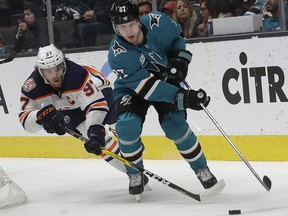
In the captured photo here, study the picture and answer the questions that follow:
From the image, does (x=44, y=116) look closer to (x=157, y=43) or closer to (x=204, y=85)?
(x=157, y=43)

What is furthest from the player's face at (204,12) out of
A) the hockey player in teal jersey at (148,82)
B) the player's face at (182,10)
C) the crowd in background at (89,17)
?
the hockey player in teal jersey at (148,82)

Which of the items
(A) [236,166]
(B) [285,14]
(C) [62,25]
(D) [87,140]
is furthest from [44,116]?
(C) [62,25]

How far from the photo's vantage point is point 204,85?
6156mm

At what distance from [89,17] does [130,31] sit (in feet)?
8.05

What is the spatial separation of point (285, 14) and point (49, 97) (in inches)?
71.8

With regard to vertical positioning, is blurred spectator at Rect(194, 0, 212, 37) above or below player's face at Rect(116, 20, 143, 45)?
below

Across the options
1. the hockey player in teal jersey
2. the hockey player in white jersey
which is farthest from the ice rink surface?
the hockey player in white jersey

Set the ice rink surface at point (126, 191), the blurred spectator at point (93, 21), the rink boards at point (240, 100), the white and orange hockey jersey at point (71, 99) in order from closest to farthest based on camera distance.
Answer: the ice rink surface at point (126, 191)
the white and orange hockey jersey at point (71, 99)
the rink boards at point (240, 100)
the blurred spectator at point (93, 21)

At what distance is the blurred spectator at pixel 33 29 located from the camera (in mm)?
7139

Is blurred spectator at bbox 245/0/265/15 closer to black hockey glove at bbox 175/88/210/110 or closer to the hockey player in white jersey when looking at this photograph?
the hockey player in white jersey

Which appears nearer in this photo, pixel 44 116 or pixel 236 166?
pixel 44 116

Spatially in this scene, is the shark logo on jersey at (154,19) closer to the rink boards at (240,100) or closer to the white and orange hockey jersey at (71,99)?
the white and orange hockey jersey at (71,99)

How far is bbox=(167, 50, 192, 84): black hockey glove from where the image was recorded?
14.8ft

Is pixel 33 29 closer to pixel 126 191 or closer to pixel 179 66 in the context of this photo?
pixel 126 191
